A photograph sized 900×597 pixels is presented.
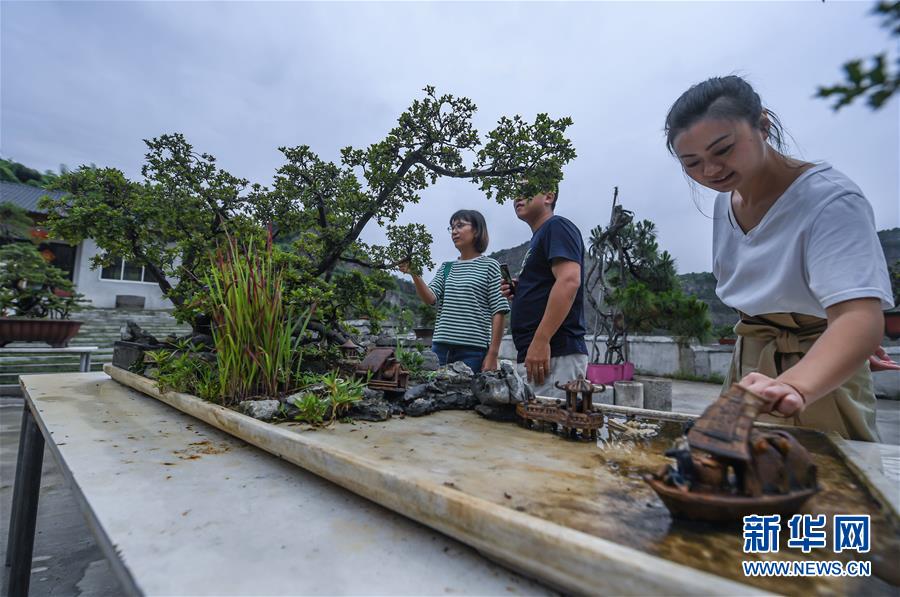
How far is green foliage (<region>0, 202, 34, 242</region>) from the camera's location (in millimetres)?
8453

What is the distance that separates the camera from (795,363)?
1008 millimetres

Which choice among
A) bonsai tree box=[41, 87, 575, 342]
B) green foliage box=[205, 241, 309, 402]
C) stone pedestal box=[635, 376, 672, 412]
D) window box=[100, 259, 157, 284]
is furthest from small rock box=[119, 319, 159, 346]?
window box=[100, 259, 157, 284]

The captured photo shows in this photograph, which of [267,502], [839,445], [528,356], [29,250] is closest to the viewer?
[267,502]

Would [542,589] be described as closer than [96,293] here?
Yes

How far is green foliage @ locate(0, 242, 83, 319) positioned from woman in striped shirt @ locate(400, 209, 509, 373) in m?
6.97

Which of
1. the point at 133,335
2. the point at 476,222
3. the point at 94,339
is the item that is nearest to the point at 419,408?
the point at 476,222

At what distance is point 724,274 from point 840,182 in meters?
0.34

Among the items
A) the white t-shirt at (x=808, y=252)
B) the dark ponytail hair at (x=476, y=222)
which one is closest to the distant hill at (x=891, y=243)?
the dark ponytail hair at (x=476, y=222)

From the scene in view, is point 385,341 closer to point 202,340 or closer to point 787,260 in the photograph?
point 202,340

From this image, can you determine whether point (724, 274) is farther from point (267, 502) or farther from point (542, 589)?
point (267, 502)

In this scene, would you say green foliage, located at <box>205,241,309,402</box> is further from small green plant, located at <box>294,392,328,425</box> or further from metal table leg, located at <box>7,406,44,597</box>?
metal table leg, located at <box>7,406,44,597</box>

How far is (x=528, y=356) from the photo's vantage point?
163cm

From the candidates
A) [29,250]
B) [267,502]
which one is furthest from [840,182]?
[29,250]

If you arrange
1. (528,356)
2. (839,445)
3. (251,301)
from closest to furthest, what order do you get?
(839,445) < (251,301) < (528,356)
